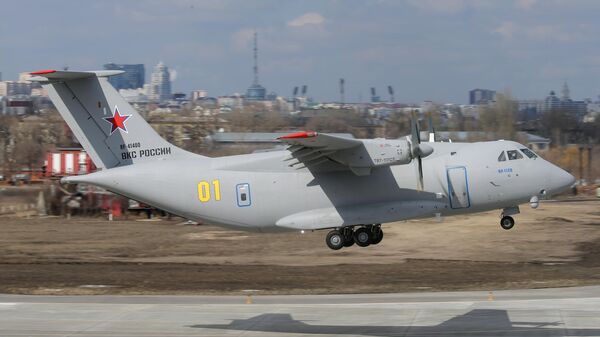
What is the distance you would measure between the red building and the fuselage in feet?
141

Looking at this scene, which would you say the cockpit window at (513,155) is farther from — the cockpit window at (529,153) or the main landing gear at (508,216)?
the main landing gear at (508,216)

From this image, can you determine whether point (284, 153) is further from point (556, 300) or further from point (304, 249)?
point (304, 249)

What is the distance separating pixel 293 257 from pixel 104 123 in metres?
26.2

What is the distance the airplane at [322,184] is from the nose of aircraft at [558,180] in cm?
3

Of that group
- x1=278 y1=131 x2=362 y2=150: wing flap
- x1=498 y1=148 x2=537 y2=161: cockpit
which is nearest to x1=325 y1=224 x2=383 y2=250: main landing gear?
x1=278 y1=131 x2=362 y2=150: wing flap

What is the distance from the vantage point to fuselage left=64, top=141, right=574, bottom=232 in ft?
92.7

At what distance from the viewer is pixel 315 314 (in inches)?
1463

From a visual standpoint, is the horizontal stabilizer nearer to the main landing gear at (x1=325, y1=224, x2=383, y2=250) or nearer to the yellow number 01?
the yellow number 01

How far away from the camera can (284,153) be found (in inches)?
1122

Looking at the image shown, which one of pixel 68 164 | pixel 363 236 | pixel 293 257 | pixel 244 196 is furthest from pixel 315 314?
pixel 68 164

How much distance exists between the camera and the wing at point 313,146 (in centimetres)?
2598

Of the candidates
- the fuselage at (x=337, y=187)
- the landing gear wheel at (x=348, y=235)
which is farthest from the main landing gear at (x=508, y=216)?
the landing gear wheel at (x=348, y=235)

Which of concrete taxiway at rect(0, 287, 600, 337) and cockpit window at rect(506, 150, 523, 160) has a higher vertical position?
cockpit window at rect(506, 150, 523, 160)

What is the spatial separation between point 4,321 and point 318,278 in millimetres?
16972
